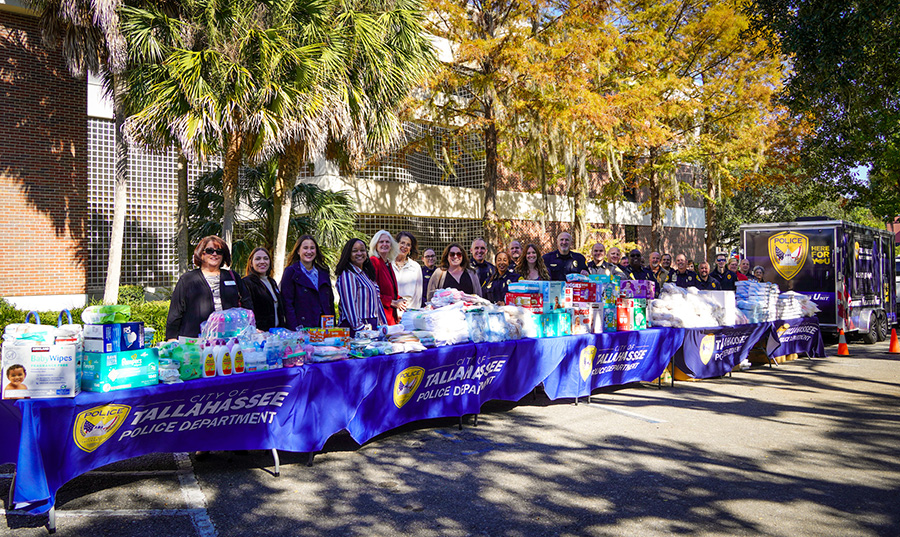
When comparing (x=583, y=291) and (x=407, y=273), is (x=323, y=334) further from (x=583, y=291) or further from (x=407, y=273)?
(x=583, y=291)

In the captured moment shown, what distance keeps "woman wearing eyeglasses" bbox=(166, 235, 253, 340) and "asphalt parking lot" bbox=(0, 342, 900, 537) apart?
1159 millimetres

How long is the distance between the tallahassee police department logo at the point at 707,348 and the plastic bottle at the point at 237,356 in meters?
6.76

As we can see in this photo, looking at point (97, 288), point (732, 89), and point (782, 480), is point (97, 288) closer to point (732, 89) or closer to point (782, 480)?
point (782, 480)

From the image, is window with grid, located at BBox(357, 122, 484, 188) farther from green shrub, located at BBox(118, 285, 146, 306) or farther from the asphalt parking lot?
the asphalt parking lot

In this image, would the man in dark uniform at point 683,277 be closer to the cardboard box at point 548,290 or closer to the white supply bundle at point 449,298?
the cardboard box at point 548,290

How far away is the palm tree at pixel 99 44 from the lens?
1162 centimetres

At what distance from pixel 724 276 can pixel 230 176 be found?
9.47 metres

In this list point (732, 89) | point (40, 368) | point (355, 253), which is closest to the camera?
point (40, 368)

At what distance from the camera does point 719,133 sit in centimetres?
2014

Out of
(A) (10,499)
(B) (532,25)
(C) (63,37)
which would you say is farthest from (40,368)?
(B) (532,25)

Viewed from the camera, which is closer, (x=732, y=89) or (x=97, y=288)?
(x=97, y=288)

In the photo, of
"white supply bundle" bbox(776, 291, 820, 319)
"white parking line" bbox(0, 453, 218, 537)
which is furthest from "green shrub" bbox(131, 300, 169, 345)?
"white supply bundle" bbox(776, 291, 820, 319)

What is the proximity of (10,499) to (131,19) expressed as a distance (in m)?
9.71

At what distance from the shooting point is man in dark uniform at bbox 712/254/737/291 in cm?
1197
